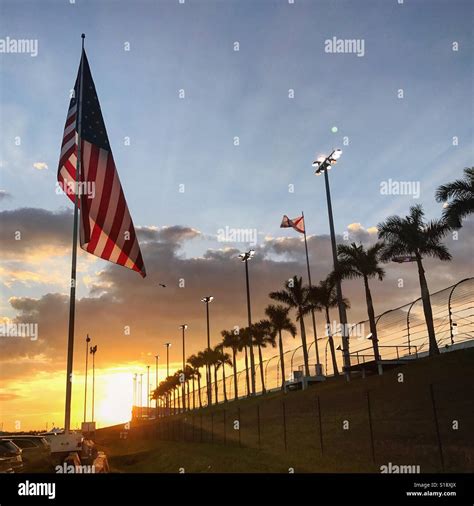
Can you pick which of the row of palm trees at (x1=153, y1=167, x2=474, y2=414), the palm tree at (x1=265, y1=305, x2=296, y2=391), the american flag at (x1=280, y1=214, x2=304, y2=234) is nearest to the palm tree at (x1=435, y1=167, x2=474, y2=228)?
the row of palm trees at (x1=153, y1=167, x2=474, y2=414)

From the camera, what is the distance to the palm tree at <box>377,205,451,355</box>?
1678 inches

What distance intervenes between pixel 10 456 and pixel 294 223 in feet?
130

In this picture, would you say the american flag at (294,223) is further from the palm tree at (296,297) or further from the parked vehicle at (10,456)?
the parked vehicle at (10,456)

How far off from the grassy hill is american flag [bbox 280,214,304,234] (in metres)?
15.9

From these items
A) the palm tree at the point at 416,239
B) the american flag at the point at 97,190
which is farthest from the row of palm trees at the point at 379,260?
the american flag at the point at 97,190

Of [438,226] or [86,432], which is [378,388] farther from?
[86,432]

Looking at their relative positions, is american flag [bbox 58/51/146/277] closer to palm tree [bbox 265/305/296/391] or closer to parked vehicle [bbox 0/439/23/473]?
parked vehicle [bbox 0/439/23/473]

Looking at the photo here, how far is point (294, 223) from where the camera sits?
2057 inches

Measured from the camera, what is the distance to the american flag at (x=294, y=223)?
170 ft

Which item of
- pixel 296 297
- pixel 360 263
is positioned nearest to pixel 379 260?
pixel 360 263

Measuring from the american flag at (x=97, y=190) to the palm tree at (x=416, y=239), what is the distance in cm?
3122
